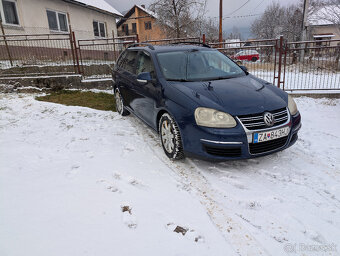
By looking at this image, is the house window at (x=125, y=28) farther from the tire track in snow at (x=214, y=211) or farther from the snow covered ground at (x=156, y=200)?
the tire track in snow at (x=214, y=211)

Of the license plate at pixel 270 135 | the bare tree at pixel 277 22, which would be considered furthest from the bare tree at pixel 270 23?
the license plate at pixel 270 135

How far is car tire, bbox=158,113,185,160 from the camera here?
329 centimetres

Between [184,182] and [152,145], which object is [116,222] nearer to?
[184,182]

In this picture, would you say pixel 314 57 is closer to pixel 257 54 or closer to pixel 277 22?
pixel 257 54

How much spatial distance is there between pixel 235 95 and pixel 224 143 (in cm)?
73

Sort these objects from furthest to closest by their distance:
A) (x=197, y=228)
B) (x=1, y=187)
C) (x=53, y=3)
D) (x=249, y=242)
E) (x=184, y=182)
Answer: (x=53, y=3) < (x=184, y=182) < (x=1, y=187) < (x=197, y=228) < (x=249, y=242)

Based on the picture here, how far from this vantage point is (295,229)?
2.22 metres

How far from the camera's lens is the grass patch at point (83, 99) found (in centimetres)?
682

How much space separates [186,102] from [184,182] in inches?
40.2

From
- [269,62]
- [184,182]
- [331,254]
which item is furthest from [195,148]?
Result: [269,62]

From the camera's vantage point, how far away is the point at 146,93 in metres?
4.02

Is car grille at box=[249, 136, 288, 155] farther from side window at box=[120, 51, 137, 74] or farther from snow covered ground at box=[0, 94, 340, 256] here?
side window at box=[120, 51, 137, 74]

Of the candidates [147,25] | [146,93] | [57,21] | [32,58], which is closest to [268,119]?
[146,93]

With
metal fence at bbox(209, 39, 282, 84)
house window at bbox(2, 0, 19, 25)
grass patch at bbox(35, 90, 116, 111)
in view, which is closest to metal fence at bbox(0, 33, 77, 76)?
grass patch at bbox(35, 90, 116, 111)
